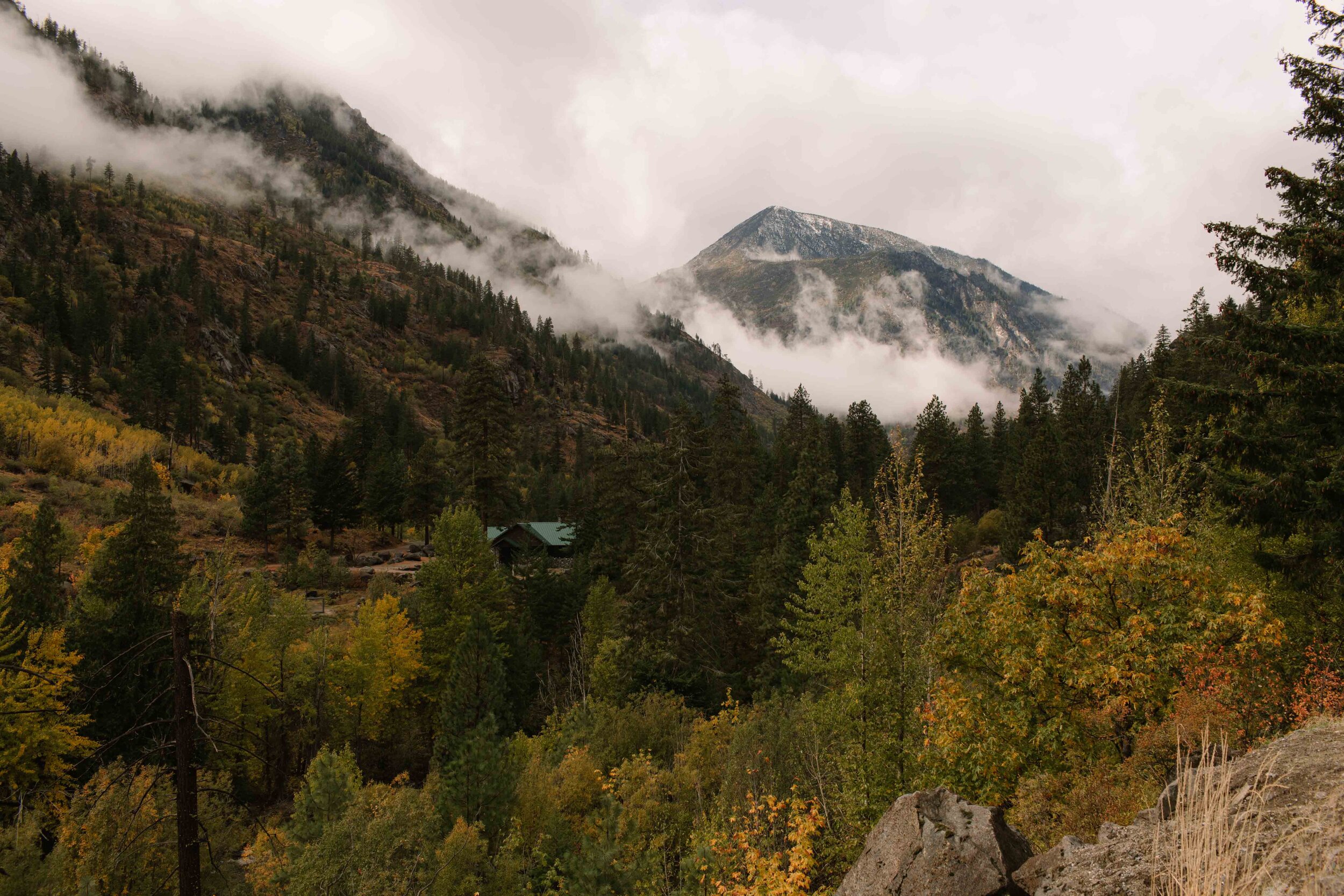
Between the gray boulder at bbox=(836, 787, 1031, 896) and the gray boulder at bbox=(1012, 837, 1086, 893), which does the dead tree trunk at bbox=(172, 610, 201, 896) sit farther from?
the gray boulder at bbox=(1012, 837, 1086, 893)

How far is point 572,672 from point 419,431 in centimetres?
9110

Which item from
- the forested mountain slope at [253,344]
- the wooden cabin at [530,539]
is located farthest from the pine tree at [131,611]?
the wooden cabin at [530,539]

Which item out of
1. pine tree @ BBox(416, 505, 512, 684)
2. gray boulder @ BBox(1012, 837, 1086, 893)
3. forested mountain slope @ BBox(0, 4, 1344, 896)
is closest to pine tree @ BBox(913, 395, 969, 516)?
forested mountain slope @ BBox(0, 4, 1344, 896)

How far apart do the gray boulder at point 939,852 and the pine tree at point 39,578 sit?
32612 millimetres

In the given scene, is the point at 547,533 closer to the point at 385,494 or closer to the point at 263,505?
the point at 385,494

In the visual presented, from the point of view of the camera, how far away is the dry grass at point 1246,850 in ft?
11.4

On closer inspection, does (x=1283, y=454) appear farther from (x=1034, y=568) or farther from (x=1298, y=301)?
(x=1034, y=568)

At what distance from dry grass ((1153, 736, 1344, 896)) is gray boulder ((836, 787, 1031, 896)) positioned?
369cm

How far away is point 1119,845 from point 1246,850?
7.98 ft

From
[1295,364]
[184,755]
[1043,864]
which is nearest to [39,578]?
[184,755]

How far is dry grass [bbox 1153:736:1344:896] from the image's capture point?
3475 millimetres

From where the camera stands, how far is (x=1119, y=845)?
230 inches

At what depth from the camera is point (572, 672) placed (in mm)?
35969

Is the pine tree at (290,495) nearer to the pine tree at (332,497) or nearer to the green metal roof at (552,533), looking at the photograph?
the pine tree at (332,497)
